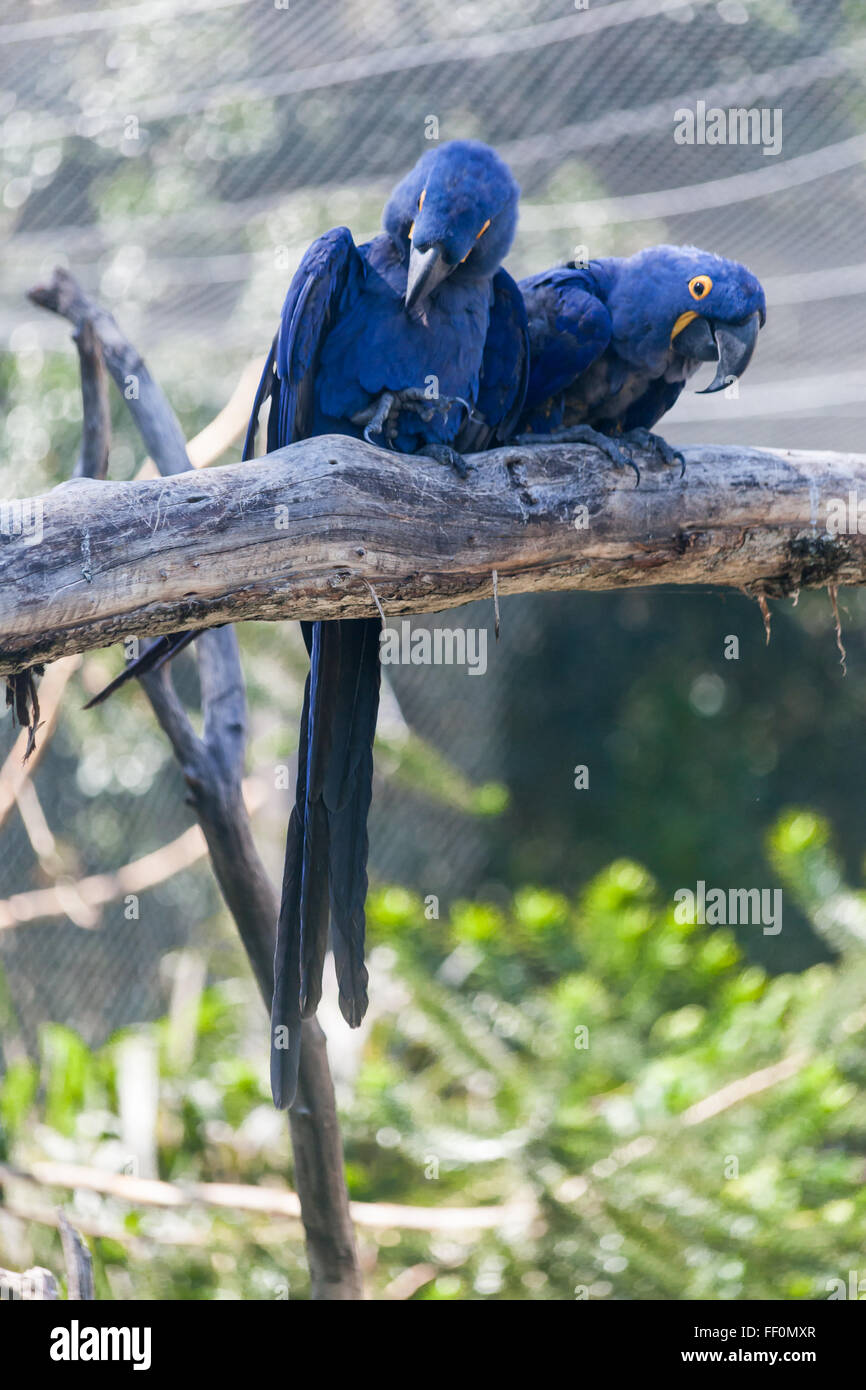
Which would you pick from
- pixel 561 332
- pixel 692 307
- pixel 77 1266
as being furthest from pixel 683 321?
pixel 77 1266

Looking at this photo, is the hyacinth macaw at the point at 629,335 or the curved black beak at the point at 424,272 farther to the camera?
the hyacinth macaw at the point at 629,335

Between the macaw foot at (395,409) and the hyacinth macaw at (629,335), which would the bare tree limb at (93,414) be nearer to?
the macaw foot at (395,409)

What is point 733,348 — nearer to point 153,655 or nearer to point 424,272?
point 424,272

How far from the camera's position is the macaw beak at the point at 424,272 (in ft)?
4.62

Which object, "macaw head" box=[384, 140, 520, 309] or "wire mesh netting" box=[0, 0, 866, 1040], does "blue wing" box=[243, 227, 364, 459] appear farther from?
"wire mesh netting" box=[0, 0, 866, 1040]

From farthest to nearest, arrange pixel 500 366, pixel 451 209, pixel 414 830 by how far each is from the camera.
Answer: pixel 414 830
pixel 500 366
pixel 451 209

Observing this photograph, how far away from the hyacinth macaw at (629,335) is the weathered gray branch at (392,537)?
120 mm

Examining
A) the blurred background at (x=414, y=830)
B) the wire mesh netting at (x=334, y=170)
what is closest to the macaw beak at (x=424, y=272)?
the blurred background at (x=414, y=830)

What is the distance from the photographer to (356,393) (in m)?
1.51

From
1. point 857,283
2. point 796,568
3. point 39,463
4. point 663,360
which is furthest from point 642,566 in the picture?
point 39,463

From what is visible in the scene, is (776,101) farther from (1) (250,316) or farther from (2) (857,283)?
(1) (250,316)

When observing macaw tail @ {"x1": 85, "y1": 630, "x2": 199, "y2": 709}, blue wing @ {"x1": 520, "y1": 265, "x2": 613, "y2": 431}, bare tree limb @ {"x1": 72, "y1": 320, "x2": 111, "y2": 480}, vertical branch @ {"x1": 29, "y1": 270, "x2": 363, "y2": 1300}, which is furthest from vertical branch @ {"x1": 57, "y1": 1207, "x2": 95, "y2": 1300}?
blue wing @ {"x1": 520, "y1": 265, "x2": 613, "y2": 431}

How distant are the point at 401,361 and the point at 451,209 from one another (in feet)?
0.60

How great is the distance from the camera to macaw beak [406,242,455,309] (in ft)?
4.62
